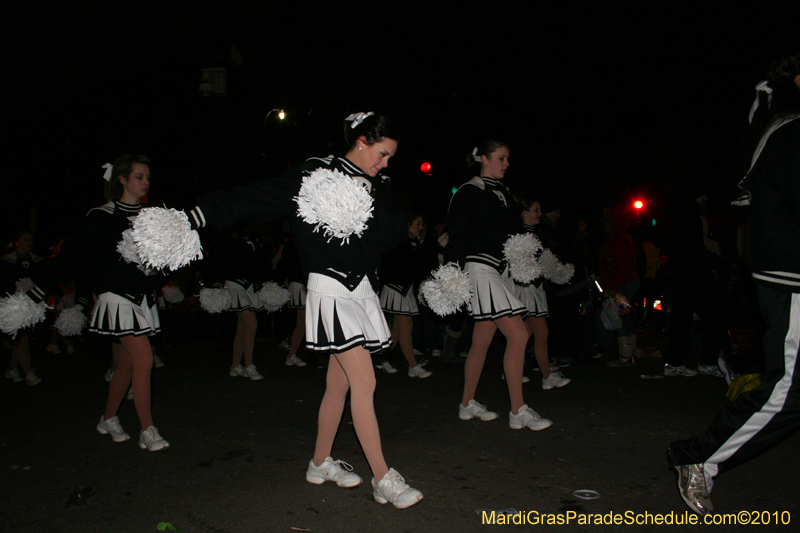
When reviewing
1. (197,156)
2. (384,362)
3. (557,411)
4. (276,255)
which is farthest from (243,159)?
(557,411)

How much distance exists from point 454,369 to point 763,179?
558 centimetres

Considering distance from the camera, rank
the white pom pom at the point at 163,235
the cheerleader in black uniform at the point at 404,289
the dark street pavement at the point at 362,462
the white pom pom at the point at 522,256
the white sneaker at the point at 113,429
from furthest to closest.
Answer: the cheerleader in black uniform at the point at 404,289
the white pom pom at the point at 522,256
the white sneaker at the point at 113,429
the dark street pavement at the point at 362,462
the white pom pom at the point at 163,235

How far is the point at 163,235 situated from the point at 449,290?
2333 mm

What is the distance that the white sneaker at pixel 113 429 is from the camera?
465 centimetres

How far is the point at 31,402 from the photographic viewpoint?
634 cm

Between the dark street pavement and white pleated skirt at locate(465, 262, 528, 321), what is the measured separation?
3.12 ft

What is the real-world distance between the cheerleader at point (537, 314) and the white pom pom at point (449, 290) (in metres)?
1.89

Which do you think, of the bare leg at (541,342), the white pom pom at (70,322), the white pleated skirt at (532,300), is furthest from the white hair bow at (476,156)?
the white pom pom at (70,322)

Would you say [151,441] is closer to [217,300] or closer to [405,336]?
[217,300]

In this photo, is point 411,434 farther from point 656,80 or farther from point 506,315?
point 656,80

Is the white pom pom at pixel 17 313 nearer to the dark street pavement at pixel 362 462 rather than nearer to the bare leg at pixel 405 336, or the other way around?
the dark street pavement at pixel 362 462

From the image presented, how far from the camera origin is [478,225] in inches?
190

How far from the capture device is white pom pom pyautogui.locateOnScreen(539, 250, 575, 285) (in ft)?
20.6

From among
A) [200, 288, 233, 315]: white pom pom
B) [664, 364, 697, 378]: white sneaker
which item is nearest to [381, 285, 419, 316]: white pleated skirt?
[200, 288, 233, 315]: white pom pom
